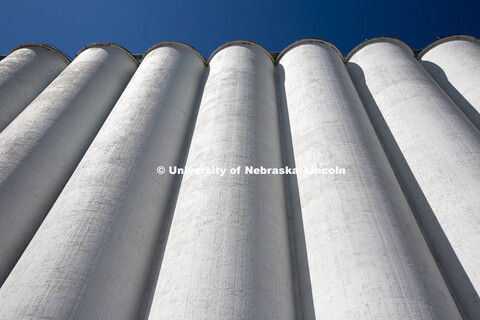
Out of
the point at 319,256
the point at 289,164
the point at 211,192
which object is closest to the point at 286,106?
the point at 289,164

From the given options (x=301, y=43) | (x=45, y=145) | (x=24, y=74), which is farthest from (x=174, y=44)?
(x=45, y=145)

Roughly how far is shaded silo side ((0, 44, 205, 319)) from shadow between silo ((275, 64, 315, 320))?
3.15m

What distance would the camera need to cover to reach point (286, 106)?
1094 cm

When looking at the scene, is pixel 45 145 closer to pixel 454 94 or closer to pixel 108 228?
pixel 108 228

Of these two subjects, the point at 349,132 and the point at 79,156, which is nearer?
the point at 349,132

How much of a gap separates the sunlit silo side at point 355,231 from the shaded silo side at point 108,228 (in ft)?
11.4

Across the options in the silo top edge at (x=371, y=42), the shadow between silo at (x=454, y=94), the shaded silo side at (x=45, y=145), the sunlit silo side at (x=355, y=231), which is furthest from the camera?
the silo top edge at (x=371, y=42)

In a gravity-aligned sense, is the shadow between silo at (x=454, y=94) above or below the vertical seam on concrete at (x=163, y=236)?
above

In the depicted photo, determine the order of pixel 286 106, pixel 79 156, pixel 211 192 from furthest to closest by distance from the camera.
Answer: pixel 286 106 < pixel 79 156 < pixel 211 192

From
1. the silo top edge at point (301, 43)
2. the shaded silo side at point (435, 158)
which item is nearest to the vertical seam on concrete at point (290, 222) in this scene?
the shaded silo side at point (435, 158)

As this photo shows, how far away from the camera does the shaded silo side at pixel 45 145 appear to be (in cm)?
702

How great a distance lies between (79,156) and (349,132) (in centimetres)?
796

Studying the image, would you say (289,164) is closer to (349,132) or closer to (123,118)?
(349,132)

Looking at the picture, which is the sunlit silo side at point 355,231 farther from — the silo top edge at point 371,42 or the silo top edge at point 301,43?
the silo top edge at point 371,42
